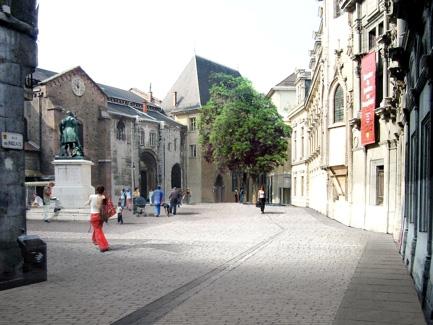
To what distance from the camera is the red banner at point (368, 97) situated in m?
18.8

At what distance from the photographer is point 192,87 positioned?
65.7 meters

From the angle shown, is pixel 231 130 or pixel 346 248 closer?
pixel 346 248

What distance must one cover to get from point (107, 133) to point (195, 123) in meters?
17.4

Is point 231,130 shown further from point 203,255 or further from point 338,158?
point 203,255

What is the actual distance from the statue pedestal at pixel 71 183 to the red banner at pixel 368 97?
13330 millimetres

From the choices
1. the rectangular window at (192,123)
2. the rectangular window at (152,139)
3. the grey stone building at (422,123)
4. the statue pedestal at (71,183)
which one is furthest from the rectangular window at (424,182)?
the rectangular window at (192,123)

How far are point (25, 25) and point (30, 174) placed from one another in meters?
33.0

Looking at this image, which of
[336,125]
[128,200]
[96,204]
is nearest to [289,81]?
[128,200]

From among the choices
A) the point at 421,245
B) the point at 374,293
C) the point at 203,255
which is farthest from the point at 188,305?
the point at 203,255

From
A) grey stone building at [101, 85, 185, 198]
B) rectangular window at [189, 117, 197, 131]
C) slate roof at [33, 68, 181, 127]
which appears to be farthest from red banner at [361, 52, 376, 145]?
rectangular window at [189, 117, 197, 131]

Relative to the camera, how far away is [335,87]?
24.7 m

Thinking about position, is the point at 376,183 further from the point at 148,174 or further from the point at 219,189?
the point at 219,189

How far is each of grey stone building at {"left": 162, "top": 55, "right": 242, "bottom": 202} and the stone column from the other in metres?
50.9

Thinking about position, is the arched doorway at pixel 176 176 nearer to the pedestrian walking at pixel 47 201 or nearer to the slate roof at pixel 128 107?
the slate roof at pixel 128 107
